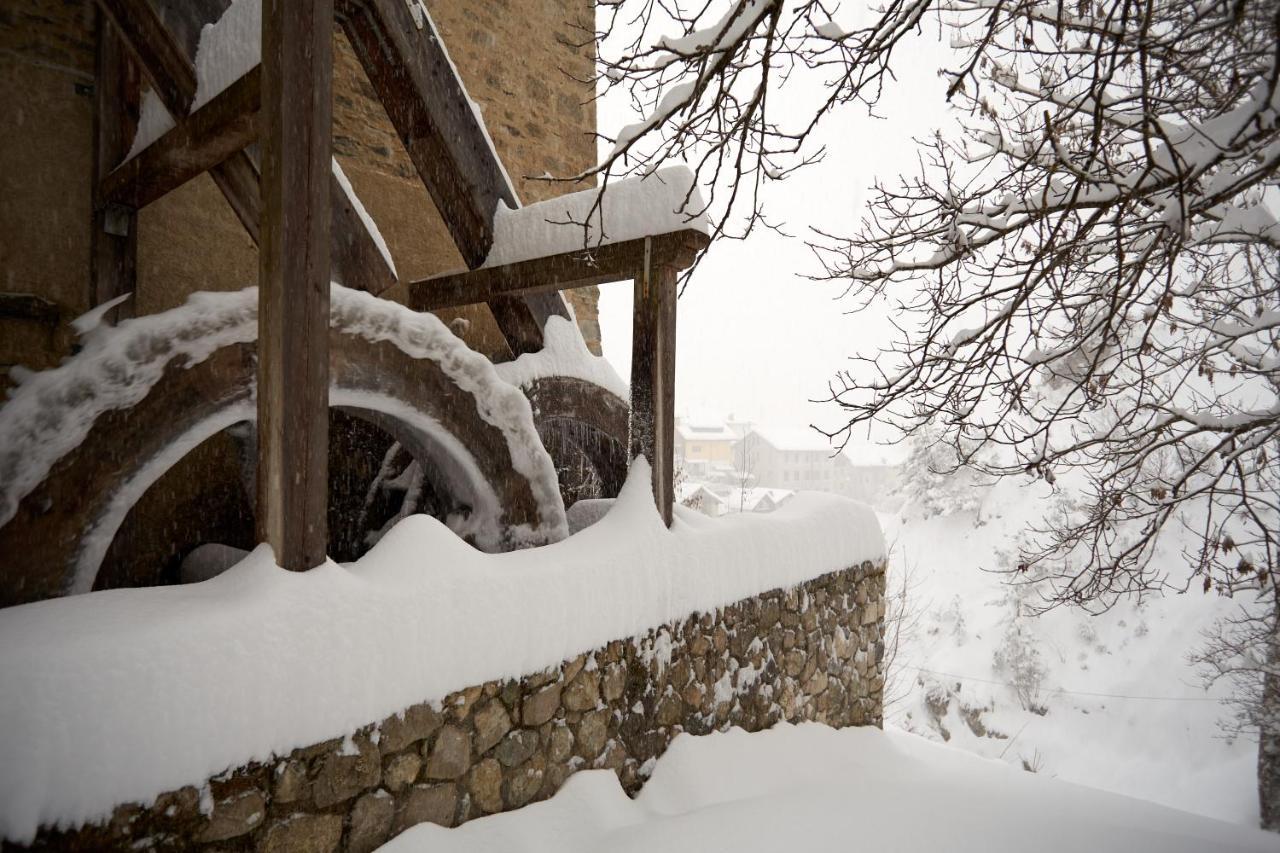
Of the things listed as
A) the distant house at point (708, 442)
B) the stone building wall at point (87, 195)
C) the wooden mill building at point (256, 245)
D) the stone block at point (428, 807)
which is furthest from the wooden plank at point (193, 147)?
the distant house at point (708, 442)

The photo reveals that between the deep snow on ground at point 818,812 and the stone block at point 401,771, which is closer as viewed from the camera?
the stone block at point 401,771

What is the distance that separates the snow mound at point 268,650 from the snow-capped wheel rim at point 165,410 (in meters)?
0.41

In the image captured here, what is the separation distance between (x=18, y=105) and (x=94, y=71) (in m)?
0.47

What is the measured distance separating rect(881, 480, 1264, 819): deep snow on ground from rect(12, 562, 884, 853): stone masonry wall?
43.1 feet

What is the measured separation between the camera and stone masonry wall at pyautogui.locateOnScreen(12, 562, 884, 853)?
175cm

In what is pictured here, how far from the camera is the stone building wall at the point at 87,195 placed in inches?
147

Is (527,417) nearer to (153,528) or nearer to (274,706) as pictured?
(274,706)

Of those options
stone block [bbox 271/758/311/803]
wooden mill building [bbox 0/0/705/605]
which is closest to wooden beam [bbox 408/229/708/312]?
wooden mill building [bbox 0/0/705/605]

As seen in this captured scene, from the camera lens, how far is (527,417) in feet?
11.7

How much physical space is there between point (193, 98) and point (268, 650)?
2.75 m

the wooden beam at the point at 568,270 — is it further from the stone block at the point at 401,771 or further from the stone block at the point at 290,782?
the stone block at the point at 290,782

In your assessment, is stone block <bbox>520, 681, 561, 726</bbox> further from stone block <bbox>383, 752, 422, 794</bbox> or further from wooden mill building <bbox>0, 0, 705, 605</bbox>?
wooden mill building <bbox>0, 0, 705, 605</bbox>

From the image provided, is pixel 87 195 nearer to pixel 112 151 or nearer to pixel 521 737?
pixel 112 151

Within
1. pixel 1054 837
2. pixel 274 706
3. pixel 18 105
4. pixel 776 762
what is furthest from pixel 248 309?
pixel 1054 837
